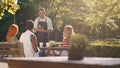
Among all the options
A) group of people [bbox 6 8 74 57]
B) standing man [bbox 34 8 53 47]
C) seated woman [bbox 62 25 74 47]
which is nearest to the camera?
group of people [bbox 6 8 74 57]

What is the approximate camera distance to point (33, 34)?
11039mm

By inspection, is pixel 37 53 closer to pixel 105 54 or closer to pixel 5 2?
pixel 105 54

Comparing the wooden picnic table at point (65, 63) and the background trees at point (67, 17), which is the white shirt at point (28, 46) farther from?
the background trees at point (67, 17)

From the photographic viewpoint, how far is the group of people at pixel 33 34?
11043 mm

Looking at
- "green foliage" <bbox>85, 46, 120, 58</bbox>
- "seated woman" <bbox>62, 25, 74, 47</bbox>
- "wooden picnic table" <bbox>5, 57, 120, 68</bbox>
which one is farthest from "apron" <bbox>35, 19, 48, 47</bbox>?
"green foliage" <bbox>85, 46, 120, 58</bbox>

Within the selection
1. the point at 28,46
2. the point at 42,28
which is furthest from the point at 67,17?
the point at 28,46

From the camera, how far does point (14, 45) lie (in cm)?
1030

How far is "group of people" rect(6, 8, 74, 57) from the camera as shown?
36.2ft

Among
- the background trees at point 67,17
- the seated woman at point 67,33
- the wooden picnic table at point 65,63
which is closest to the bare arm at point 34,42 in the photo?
the seated woman at point 67,33

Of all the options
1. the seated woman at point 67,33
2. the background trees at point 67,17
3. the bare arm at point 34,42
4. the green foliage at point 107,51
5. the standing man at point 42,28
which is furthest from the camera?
the background trees at point 67,17

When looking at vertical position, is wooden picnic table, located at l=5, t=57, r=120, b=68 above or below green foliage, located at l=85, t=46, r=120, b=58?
above

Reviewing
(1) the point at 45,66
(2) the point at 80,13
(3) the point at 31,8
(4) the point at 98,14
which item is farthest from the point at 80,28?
(1) the point at 45,66

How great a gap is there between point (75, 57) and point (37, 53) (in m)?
4.52

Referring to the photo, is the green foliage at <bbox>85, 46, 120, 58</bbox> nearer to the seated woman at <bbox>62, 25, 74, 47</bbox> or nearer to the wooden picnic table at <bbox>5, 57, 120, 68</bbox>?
the seated woman at <bbox>62, 25, 74, 47</bbox>
